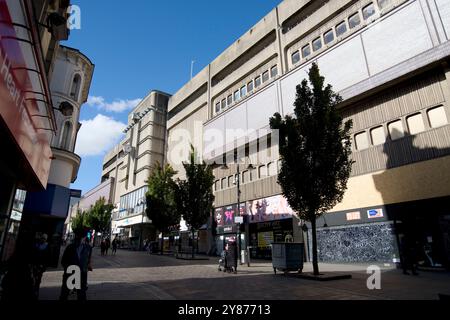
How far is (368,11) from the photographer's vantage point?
21.9 m

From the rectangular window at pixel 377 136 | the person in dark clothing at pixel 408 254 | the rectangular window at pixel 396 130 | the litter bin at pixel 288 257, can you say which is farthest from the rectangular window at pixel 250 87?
the person in dark clothing at pixel 408 254

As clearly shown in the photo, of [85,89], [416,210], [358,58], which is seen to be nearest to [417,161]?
[416,210]

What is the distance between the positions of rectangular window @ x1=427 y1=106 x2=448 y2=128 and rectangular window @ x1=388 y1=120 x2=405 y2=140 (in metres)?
1.53

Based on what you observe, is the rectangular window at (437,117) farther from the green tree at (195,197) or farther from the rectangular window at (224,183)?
the rectangular window at (224,183)

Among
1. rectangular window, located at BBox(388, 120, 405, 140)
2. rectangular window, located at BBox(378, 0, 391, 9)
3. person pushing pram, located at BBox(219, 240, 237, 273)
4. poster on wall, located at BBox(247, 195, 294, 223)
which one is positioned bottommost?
person pushing pram, located at BBox(219, 240, 237, 273)

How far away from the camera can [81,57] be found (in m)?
19.8

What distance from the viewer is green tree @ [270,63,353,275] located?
40.2 feet

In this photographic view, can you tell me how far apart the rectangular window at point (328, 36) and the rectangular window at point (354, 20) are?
5.43 feet

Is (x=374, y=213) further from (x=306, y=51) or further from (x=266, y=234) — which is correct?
(x=306, y=51)

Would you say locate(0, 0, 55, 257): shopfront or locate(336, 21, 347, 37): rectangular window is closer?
locate(0, 0, 55, 257): shopfront

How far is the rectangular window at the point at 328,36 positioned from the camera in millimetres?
24531

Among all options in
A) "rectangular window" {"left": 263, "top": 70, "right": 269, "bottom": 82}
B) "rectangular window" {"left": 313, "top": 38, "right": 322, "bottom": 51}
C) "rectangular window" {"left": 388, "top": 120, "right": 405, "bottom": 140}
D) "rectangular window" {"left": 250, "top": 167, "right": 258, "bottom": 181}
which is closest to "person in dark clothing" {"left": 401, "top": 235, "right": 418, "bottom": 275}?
"rectangular window" {"left": 388, "top": 120, "right": 405, "bottom": 140}

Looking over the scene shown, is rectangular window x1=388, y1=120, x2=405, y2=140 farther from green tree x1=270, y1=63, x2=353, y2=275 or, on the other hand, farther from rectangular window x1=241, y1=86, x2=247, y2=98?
rectangular window x1=241, y1=86, x2=247, y2=98

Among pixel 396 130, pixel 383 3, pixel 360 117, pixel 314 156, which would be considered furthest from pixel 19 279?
pixel 383 3
